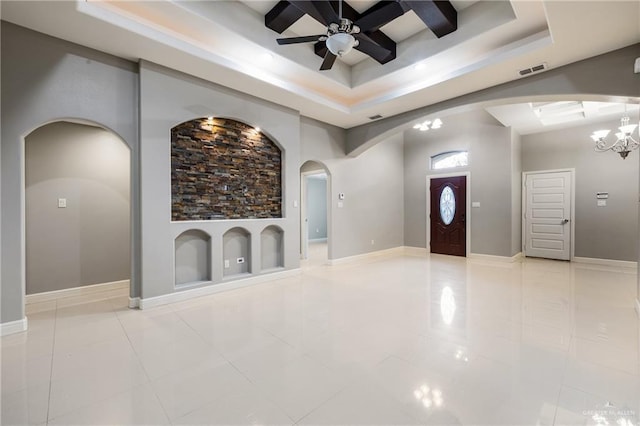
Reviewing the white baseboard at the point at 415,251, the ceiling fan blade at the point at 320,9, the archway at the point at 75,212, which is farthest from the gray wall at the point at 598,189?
the archway at the point at 75,212

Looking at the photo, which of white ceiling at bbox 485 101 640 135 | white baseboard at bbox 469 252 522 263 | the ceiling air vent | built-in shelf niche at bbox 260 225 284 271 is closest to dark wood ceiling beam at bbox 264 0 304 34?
the ceiling air vent

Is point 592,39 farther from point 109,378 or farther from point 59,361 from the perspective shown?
point 59,361

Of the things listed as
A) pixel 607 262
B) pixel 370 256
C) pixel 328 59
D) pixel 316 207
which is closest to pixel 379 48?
pixel 328 59

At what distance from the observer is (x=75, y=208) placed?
4.20 metres

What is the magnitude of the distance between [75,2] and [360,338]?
4.24m

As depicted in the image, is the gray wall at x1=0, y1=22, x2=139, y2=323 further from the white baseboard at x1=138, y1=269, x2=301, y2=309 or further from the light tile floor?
the white baseboard at x1=138, y1=269, x2=301, y2=309

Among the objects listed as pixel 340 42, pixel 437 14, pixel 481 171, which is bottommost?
pixel 481 171

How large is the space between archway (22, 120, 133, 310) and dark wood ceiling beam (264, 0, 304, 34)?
2.46m

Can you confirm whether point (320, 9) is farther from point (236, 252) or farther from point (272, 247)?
point (272, 247)

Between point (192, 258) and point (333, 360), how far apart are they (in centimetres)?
283

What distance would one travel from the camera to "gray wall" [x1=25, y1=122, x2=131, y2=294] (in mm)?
3891

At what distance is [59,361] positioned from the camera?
239cm

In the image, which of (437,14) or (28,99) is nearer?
(28,99)

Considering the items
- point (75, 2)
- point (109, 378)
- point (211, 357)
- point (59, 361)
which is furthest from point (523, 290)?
point (75, 2)
